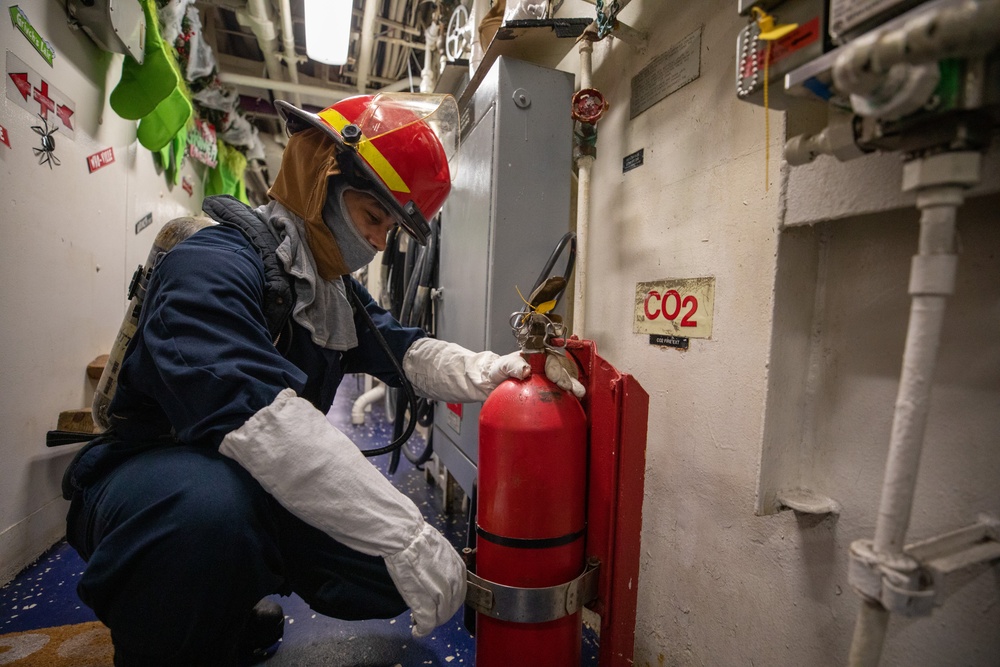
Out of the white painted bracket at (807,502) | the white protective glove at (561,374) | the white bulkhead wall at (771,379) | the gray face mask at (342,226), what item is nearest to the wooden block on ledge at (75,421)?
the gray face mask at (342,226)

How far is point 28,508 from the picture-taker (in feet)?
4.74

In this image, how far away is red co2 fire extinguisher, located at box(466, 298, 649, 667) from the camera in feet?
2.62

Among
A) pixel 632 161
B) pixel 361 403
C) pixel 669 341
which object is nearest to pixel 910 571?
pixel 669 341

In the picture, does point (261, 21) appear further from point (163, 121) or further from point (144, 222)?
point (144, 222)

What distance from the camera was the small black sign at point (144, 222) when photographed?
216 centimetres

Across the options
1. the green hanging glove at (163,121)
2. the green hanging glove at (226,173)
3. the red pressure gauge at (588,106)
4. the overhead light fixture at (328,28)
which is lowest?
the red pressure gauge at (588,106)

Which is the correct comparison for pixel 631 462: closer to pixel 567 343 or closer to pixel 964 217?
pixel 567 343

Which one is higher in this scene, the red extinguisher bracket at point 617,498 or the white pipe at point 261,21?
the white pipe at point 261,21

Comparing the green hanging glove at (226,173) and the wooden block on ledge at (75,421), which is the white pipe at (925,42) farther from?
the green hanging glove at (226,173)

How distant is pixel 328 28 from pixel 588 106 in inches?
64.0

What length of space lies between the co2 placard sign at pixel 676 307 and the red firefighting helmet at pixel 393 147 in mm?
570

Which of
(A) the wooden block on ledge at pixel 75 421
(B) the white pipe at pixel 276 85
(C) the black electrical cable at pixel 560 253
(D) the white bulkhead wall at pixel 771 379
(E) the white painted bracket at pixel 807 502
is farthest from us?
(B) the white pipe at pixel 276 85

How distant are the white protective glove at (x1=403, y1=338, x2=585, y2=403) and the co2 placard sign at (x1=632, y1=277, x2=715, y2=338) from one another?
35 cm

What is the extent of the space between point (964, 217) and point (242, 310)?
1072 mm
